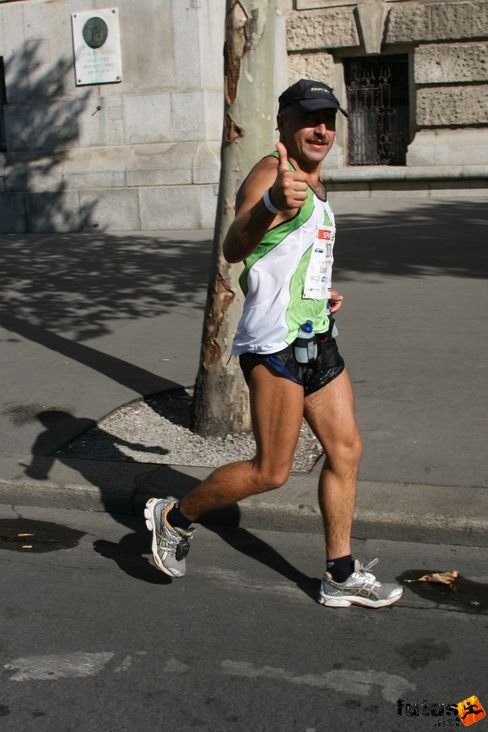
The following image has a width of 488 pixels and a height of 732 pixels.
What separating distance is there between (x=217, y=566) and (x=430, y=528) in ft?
3.12

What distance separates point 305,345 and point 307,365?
0.26ft

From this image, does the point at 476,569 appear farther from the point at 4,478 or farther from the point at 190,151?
the point at 190,151

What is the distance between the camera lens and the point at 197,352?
7668 mm

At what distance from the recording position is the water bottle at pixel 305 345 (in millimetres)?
3801

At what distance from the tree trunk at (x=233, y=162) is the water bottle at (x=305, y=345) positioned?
1.95 meters

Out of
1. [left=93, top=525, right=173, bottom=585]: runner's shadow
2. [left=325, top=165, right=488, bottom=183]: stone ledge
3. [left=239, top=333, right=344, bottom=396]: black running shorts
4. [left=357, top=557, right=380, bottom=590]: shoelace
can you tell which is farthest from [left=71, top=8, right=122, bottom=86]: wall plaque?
[left=357, top=557, right=380, bottom=590]: shoelace

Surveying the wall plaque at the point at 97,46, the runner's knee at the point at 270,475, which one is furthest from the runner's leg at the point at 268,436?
the wall plaque at the point at 97,46

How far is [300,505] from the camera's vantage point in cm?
479

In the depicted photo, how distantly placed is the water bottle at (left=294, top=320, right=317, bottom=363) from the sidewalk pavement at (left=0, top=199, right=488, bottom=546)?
1153 millimetres

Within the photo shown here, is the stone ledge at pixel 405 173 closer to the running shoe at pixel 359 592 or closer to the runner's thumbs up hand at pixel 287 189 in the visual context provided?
the running shoe at pixel 359 592

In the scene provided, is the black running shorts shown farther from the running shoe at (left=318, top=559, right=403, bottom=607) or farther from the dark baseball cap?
the dark baseball cap

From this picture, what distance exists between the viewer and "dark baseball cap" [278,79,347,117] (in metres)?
3.54

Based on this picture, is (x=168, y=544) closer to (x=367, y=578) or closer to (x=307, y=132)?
(x=367, y=578)

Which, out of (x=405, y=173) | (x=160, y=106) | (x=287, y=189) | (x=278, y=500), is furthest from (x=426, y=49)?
(x=287, y=189)
